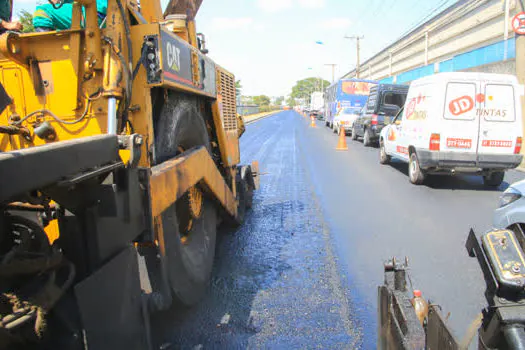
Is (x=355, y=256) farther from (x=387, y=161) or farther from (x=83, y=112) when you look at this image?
(x=387, y=161)

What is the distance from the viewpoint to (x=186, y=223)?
369cm

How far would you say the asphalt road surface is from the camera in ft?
10.7

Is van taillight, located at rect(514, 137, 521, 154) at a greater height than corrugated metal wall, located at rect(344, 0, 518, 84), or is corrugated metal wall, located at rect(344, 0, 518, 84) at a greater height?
corrugated metal wall, located at rect(344, 0, 518, 84)

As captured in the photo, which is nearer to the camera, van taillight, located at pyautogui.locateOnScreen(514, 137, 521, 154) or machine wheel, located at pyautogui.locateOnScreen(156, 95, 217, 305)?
machine wheel, located at pyautogui.locateOnScreen(156, 95, 217, 305)

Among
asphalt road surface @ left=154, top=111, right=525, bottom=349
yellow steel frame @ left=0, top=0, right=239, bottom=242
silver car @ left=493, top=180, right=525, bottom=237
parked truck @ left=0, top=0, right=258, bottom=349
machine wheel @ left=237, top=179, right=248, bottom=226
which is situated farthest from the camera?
machine wheel @ left=237, top=179, right=248, bottom=226

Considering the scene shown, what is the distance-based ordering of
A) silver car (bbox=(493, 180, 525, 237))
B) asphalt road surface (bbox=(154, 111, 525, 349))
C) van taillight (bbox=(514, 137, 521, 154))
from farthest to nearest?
van taillight (bbox=(514, 137, 521, 154))
silver car (bbox=(493, 180, 525, 237))
asphalt road surface (bbox=(154, 111, 525, 349))

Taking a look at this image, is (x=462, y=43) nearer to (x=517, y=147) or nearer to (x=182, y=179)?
Answer: (x=517, y=147)

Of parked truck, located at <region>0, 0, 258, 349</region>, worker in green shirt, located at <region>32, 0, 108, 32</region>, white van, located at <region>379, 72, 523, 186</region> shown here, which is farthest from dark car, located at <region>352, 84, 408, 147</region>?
worker in green shirt, located at <region>32, 0, 108, 32</region>

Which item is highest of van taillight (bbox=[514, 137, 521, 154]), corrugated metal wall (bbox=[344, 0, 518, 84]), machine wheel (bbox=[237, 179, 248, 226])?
corrugated metal wall (bbox=[344, 0, 518, 84])

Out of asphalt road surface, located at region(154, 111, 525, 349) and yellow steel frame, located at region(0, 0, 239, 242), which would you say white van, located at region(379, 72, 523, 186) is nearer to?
asphalt road surface, located at region(154, 111, 525, 349)

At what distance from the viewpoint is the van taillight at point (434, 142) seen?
828cm

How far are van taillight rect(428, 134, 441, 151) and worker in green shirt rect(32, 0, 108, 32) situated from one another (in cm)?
701

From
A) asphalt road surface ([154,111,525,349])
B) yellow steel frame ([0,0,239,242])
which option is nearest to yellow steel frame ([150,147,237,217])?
yellow steel frame ([0,0,239,242])

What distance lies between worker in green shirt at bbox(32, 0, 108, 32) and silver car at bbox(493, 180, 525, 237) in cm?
388
